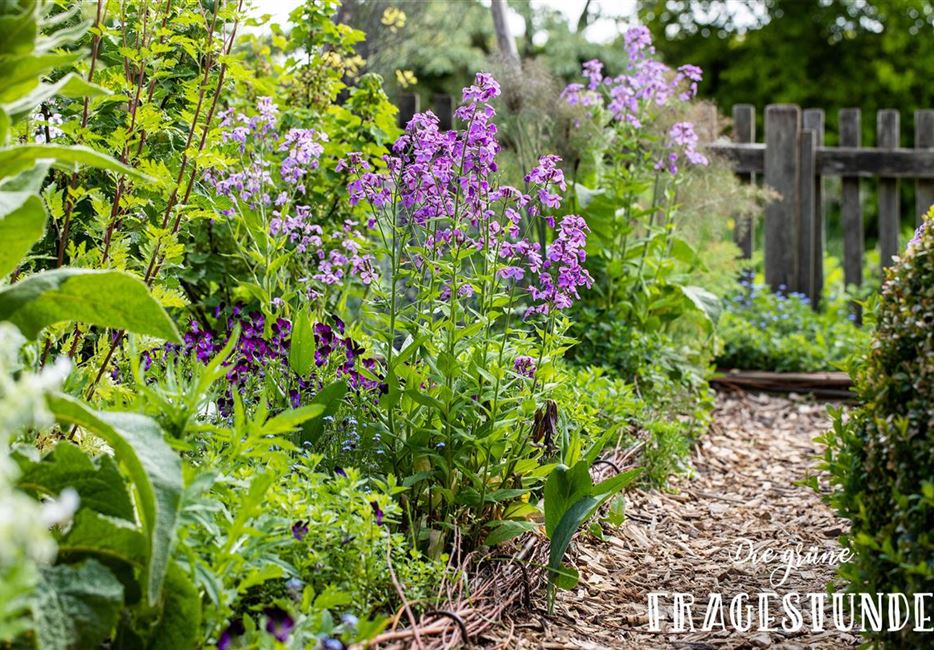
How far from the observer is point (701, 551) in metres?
3.57

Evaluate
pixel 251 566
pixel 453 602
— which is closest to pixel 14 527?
pixel 251 566

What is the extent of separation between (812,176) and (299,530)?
6638mm

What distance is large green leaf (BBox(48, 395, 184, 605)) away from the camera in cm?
176

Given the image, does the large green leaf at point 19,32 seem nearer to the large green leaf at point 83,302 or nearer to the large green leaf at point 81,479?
the large green leaf at point 83,302

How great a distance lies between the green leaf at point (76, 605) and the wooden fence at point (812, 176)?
258 inches

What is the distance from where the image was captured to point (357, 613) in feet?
7.79

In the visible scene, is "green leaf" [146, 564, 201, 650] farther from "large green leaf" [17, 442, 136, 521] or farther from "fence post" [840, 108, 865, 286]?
"fence post" [840, 108, 865, 286]

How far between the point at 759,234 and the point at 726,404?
779 centimetres

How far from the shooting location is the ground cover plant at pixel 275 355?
6.24 ft

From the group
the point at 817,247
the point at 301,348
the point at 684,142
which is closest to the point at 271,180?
the point at 301,348

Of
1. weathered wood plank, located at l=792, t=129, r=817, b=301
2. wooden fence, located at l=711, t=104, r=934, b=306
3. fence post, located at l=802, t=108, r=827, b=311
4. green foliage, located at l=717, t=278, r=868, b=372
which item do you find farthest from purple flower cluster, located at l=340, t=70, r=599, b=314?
fence post, located at l=802, t=108, r=827, b=311

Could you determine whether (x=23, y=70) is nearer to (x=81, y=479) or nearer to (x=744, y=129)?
(x=81, y=479)

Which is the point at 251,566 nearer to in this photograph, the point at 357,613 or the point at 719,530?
the point at 357,613

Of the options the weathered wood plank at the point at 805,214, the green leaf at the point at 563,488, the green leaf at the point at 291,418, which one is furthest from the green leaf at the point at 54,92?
the weathered wood plank at the point at 805,214
